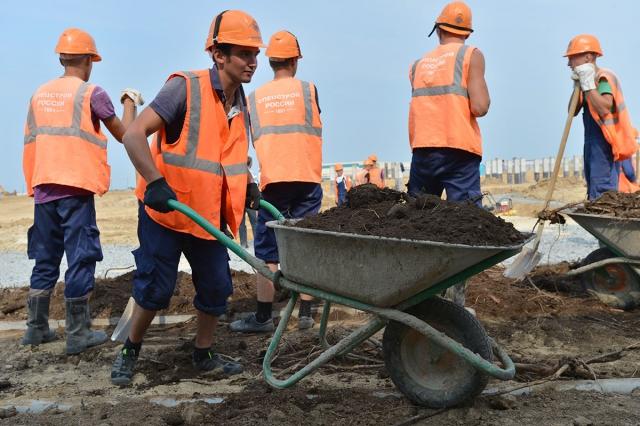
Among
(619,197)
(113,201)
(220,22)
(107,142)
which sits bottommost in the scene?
(113,201)

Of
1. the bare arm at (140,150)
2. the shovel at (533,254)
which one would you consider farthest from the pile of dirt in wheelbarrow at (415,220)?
the shovel at (533,254)

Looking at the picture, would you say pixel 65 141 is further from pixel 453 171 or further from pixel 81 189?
pixel 453 171

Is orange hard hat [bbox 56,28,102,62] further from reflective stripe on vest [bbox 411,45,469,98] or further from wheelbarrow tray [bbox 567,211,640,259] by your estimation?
wheelbarrow tray [bbox 567,211,640,259]

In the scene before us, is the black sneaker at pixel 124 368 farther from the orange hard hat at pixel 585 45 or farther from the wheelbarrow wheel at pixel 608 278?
the orange hard hat at pixel 585 45

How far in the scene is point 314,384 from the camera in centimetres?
350

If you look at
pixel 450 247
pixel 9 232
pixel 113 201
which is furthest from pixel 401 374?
pixel 113 201

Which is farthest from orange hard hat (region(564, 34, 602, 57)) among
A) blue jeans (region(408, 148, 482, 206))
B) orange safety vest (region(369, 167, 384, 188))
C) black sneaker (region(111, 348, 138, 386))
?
orange safety vest (region(369, 167, 384, 188))

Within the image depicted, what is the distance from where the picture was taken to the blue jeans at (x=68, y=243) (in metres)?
4.46

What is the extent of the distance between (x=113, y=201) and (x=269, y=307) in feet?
75.6

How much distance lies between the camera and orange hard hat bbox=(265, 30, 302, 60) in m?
4.93

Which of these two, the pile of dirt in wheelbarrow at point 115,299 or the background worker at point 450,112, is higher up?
the background worker at point 450,112

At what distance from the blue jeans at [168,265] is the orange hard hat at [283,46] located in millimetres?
1860

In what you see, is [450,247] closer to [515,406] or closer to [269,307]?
[515,406]

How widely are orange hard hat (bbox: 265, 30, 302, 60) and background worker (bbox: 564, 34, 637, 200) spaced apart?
254 cm
